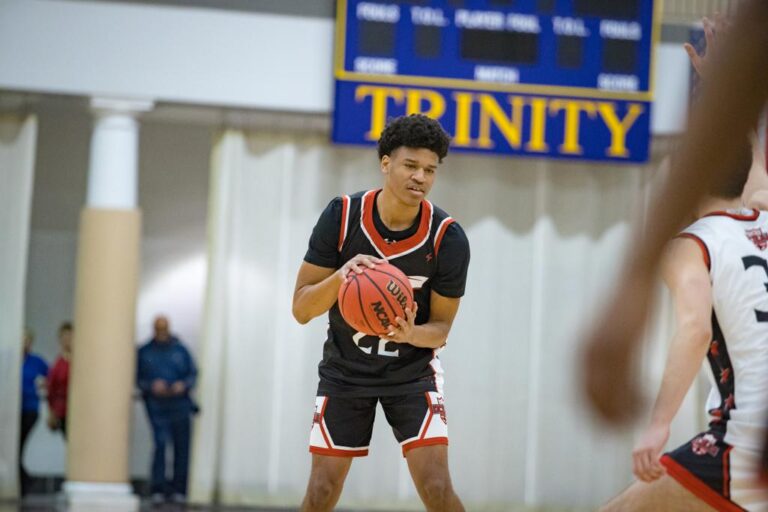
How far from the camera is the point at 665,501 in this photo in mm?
3441

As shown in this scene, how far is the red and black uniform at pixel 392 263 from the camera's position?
498 cm

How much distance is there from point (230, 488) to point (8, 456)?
6.30 feet

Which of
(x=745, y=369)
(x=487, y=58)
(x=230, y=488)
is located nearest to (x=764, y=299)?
(x=745, y=369)

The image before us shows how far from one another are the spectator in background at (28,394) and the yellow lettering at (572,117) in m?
5.48

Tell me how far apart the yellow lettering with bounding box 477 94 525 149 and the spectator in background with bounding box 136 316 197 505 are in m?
3.43

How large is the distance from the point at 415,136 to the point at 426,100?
18.0 feet

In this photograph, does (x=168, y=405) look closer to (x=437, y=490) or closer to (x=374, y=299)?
(x=437, y=490)

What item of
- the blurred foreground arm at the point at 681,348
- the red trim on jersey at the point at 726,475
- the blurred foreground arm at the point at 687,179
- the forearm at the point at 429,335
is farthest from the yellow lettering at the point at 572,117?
the blurred foreground arm at the point at 687,179

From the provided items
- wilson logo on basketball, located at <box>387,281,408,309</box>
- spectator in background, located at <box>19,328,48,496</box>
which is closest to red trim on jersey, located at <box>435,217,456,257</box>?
wilson logo on basketball, located at <box>387,281,408,309</box>

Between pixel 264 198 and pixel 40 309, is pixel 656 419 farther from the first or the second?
pixel 40 309

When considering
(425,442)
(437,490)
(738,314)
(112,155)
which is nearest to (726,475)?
(738,314)

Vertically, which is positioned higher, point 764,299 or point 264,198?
point 264,198

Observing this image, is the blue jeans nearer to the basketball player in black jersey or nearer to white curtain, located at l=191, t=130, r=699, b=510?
white curtain, located at l=191, t=130, r=699, b=510

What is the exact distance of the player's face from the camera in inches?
191
